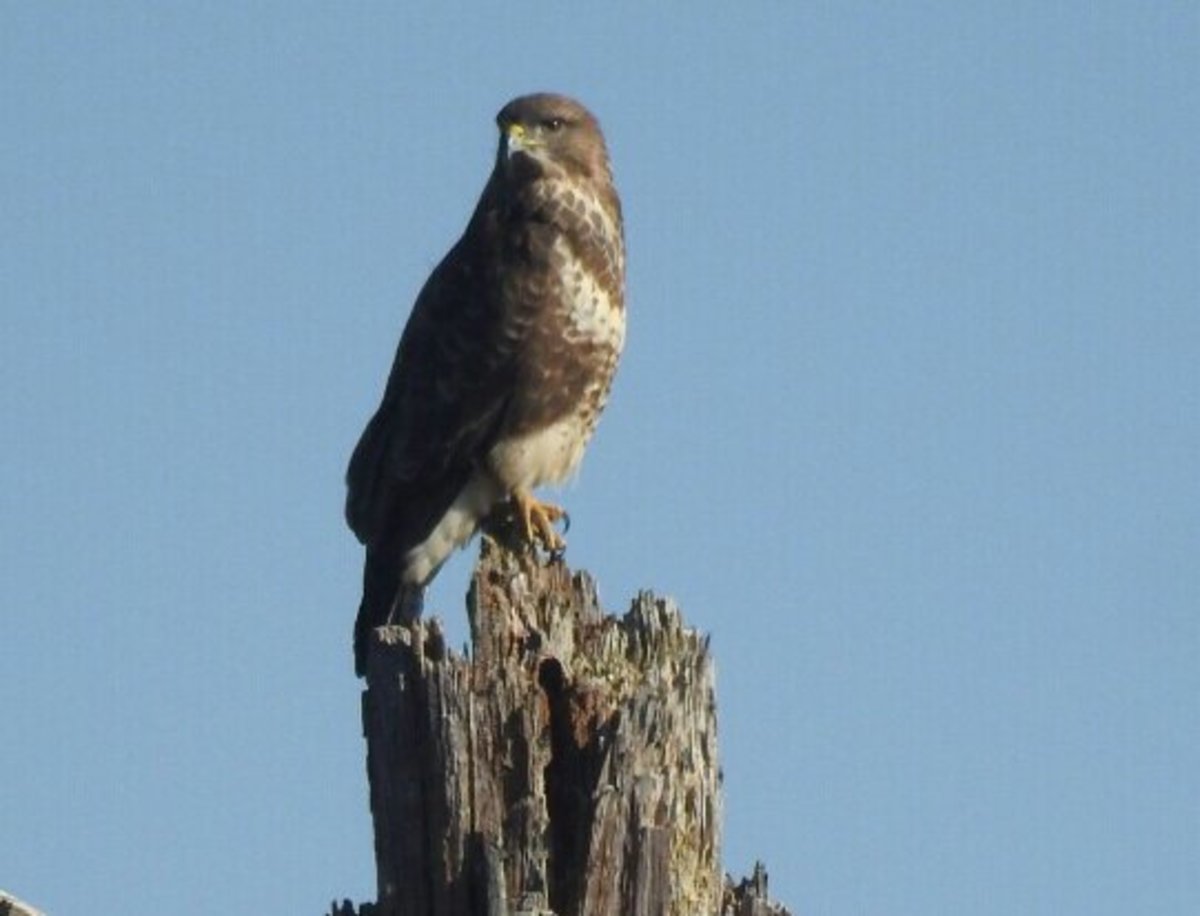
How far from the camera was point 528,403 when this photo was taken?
8.75 meters

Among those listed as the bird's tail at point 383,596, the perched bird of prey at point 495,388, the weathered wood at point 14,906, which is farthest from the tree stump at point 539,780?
the perched bird of prey at point 495,388

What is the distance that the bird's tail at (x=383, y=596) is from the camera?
8203 millimetres

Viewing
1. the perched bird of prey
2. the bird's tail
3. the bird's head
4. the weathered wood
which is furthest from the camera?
the bird's head

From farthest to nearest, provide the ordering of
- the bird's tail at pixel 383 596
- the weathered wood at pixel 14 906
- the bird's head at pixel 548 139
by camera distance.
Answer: the bird's head at pixel 548 139 < the bird's tail at pixel 383 596 < the weathered wood at pixel 14 906

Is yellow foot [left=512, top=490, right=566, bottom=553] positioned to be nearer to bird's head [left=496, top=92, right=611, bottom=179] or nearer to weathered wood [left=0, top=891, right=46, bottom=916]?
bird's head [left=496, top=92, right=611, bottom=179]

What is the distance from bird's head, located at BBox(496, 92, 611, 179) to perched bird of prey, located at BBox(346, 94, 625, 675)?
0.39 feet

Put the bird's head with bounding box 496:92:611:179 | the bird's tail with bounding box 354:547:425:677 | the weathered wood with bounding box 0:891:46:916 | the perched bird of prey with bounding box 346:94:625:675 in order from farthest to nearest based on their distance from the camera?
the bird's head with bounding box 496:92:611:179, the perched bird of prey with bounding box 346:94:625:675, the bird's tail with bounding box 354:547:425:677, the weathered wood with bounding box 0:891:46:916

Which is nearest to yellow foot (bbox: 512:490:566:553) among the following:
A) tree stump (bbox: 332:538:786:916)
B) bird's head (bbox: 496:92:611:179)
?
bird's head (bbox: 496:92:611:179)

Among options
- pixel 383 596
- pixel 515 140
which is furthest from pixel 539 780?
pixel 515 140

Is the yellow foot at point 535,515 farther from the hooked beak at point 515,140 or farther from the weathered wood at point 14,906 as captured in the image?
the weathered wood at point 14,906

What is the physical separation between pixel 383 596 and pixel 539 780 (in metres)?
3.33

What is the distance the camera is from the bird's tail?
26.9 feet

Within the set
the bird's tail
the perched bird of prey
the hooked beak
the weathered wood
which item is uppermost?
the hooked beak

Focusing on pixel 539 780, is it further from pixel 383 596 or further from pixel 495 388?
pixel 495 388
